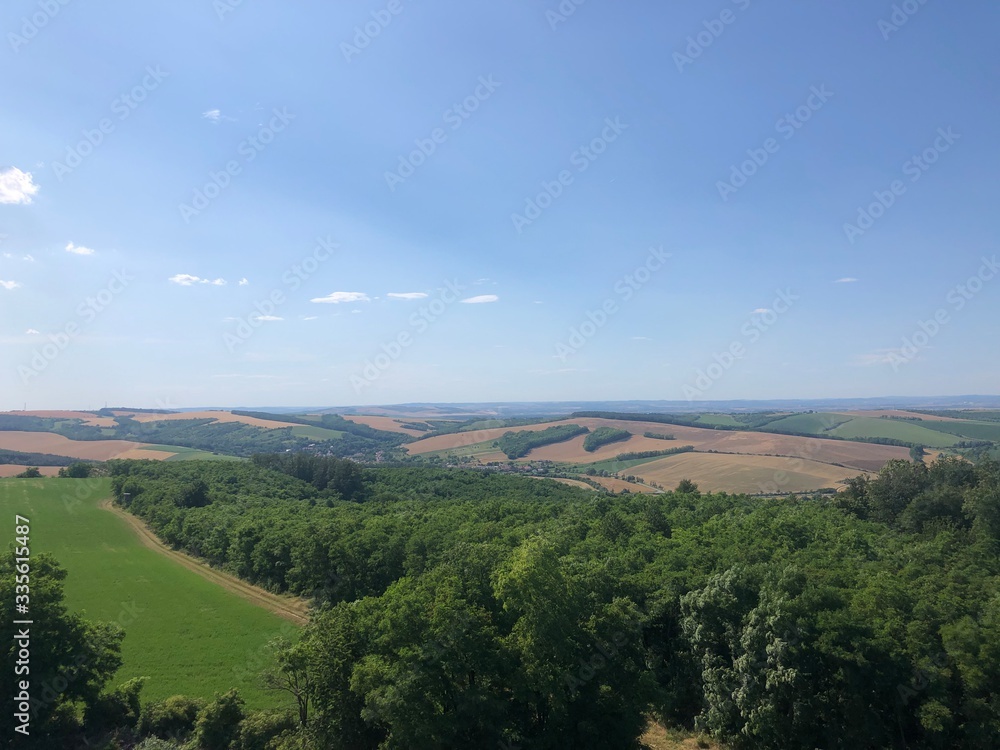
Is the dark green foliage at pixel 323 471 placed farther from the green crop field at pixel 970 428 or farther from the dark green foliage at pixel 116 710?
the green crop field at pixel 970 428

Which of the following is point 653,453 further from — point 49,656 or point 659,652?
point 49,656

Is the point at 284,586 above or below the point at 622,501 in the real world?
below

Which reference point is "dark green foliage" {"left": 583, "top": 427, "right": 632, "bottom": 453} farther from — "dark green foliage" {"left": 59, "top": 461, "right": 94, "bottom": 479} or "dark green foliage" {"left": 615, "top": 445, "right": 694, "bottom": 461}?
"dark green foliage" {"left": 59, "top": 461, "right": 94, "bottom": 479}

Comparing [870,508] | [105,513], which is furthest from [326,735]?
[105,513]

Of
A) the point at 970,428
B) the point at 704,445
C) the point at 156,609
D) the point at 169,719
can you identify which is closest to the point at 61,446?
the point at 156,609

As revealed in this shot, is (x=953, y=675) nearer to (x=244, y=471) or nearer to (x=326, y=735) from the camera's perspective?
(x=326, y=735)

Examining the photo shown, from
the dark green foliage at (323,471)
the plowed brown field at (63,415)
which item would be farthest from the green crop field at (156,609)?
the plowed brown field at (63,415)
